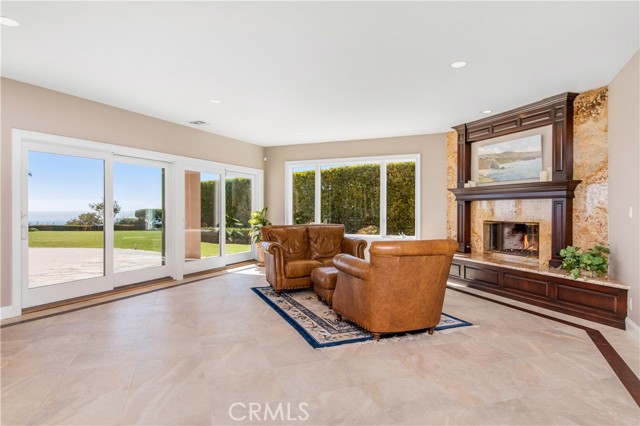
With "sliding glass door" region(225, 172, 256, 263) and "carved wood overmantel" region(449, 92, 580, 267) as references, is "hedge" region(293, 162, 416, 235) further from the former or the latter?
"carved wood overmantel" region(449, 92, 580, 267)

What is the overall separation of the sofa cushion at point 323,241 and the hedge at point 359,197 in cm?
180

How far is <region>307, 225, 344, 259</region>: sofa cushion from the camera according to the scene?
548 cm

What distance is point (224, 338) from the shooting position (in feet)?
10.8

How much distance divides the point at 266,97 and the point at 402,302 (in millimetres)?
3101

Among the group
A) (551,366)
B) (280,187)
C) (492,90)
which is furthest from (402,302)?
(280,187)

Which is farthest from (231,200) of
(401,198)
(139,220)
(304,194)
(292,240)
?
(401,198)

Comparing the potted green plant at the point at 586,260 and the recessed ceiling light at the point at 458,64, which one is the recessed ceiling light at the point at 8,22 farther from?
the potted green plant at the point at 586,260

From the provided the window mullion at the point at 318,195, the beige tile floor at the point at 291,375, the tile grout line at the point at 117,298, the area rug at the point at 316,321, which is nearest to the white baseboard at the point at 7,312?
the tile grout line at the point at 117,298

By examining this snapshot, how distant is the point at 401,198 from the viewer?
696cm

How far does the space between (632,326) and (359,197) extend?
477 centimetres

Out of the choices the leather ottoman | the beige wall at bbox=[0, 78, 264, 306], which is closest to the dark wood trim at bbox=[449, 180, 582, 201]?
the leather ottoman

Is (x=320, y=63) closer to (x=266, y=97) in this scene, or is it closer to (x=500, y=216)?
(x=266, y=97)

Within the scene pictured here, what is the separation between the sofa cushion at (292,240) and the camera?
538 cm

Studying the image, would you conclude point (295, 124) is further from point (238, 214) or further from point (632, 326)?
point (632, 326)
